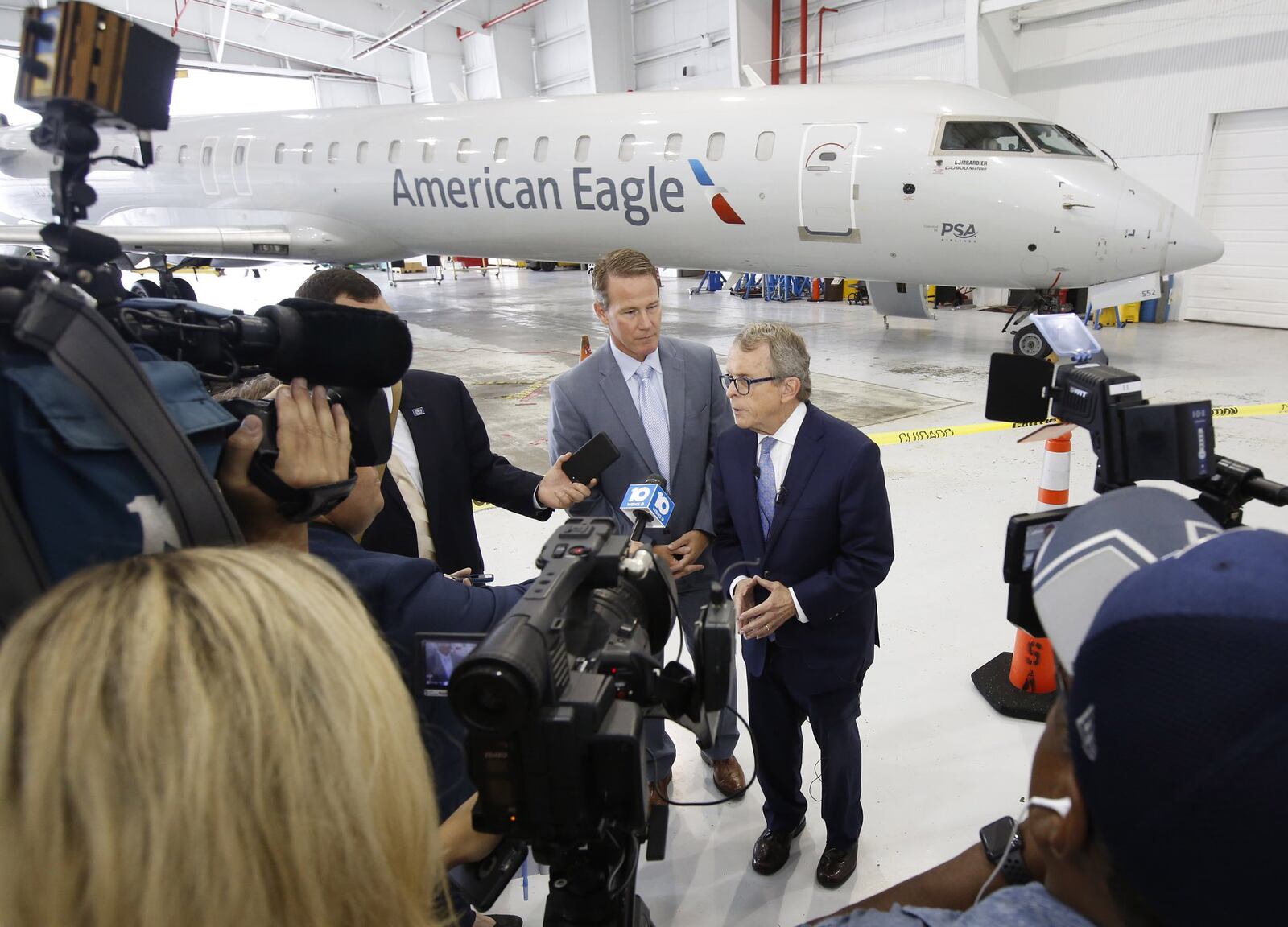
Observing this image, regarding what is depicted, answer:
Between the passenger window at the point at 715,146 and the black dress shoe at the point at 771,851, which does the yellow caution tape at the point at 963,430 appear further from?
the black dress shoe at the point at 771,851

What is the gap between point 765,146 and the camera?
26.1ft

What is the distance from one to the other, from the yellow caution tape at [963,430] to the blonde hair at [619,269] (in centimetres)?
360

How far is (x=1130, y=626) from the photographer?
580mm

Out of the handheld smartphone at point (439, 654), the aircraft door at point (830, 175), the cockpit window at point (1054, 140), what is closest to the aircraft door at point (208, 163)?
the aircraft door at point (830, 175)

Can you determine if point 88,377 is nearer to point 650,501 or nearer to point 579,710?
point 579,710

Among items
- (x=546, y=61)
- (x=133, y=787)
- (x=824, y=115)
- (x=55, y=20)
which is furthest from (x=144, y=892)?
(x=546, y=61)

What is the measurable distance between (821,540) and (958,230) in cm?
633

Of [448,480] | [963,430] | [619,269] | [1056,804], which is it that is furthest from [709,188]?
[1056,804]

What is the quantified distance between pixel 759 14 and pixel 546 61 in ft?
35.0

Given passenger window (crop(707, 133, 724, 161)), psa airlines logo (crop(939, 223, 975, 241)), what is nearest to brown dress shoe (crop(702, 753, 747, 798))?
psa airlines logo (crop(939, 223, 975, 241))

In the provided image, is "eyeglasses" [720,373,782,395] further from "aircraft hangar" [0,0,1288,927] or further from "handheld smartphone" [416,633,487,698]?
"handheld smartphone" [416,633,487,698]

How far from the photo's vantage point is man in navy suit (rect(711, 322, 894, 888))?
2119 mm

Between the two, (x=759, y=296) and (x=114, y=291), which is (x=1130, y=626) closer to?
(x=114, y=291)

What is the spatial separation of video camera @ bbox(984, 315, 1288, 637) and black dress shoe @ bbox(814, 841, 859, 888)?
140cm
